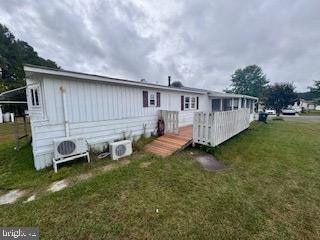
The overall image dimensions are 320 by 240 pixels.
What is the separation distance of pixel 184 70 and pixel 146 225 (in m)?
28.9

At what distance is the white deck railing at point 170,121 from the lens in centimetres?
739

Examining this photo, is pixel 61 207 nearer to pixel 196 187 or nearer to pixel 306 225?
pixel 196 187

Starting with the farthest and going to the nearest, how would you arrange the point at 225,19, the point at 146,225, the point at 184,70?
the point at 184,70 → the point at 225,19 → the point at 146,225

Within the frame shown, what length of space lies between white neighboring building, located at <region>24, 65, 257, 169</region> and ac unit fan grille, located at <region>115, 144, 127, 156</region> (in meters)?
0.93

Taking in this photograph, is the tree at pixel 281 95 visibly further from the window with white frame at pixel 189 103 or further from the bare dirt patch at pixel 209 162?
the bare dirt patch at pixel 209 162

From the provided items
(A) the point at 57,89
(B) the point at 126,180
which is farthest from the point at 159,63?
(B) the point at 126,180

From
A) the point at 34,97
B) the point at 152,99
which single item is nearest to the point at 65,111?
the point at 34,97

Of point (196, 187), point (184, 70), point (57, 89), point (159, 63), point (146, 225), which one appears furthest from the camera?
point (184, 70)

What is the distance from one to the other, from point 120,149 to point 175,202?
3.06 metres

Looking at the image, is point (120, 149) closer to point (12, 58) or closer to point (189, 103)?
point (189, 103)

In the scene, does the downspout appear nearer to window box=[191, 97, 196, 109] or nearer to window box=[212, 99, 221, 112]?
window box=[191, 97, 196, 109]

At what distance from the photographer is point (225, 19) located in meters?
10.7

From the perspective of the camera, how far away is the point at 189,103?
10859mm

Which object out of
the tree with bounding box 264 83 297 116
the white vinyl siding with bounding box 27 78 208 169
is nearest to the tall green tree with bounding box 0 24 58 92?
the white vinyl siding with bounding box 27 78 208 169
